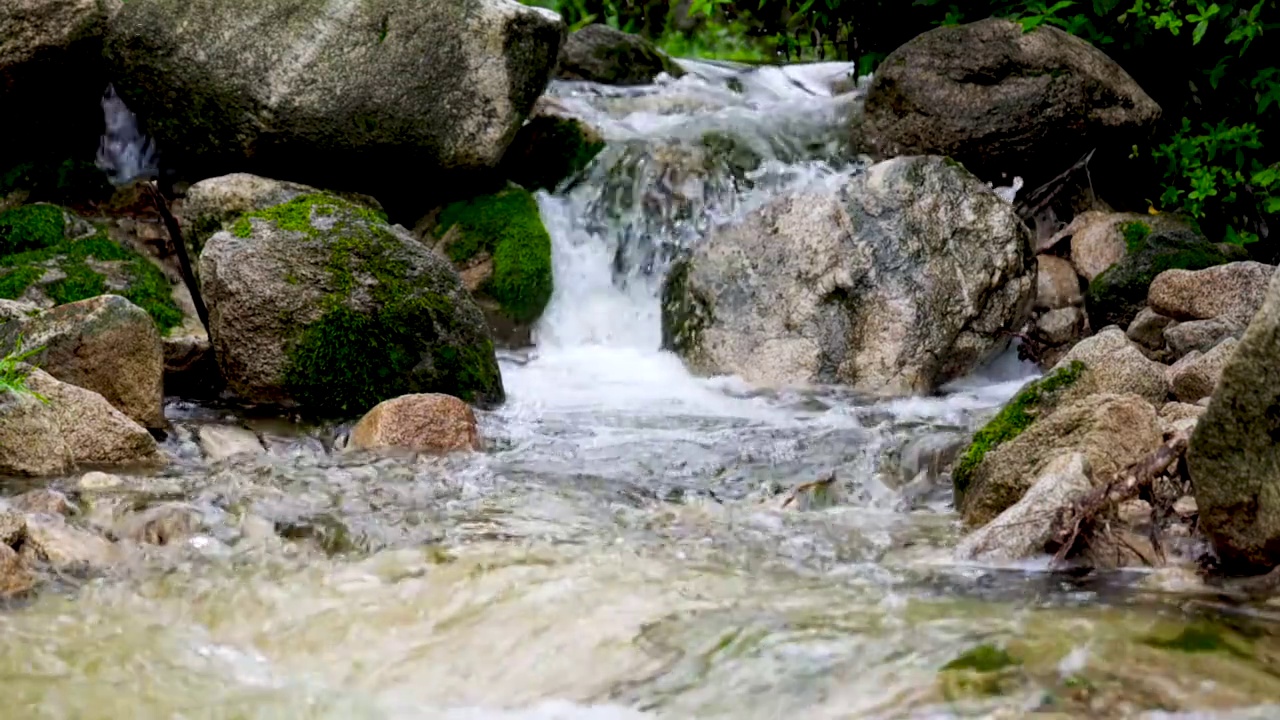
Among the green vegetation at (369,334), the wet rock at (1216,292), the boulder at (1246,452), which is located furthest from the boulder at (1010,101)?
the boulder at (1246,452)

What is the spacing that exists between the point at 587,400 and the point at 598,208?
258 centimetres

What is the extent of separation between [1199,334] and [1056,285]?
1.88 m

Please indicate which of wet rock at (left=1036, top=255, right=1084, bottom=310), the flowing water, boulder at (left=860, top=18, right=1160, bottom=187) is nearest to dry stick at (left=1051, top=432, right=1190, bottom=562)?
the flowing water

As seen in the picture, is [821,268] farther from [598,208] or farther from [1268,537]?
[1268,537]

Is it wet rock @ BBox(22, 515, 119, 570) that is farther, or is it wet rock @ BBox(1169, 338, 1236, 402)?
wet rock @ BBox(1169, 338, 1236, 402)

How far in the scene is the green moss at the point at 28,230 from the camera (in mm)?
8336

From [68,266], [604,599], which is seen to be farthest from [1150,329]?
[68,266]

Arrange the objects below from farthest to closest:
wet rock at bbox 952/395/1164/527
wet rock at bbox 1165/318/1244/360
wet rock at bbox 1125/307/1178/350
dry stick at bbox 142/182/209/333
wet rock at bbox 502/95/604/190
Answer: wet rock at bbox 502/95/604/190
wet rock at bbox 1125/307/1178/350
dry stick at bbox 142/182/209/333
wet rock at bbox 1165/318/1244/360
wet rock at bbox 952/395/1164/527

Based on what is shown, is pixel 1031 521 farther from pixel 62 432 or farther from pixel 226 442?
pixel 62 432

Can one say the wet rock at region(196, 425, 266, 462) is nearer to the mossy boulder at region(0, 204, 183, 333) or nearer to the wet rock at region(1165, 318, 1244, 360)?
the mossy boulder at region(0, 204, 183, 333)

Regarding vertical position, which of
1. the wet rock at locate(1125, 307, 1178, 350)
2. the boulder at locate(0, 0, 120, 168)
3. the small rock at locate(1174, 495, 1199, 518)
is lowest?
the small rock at locate(1174, 495, 1199, 518)

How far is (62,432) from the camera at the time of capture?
218 inches

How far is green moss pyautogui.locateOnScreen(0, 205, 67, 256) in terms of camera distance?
8.34m

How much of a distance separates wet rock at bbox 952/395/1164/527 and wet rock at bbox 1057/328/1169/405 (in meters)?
0.92
